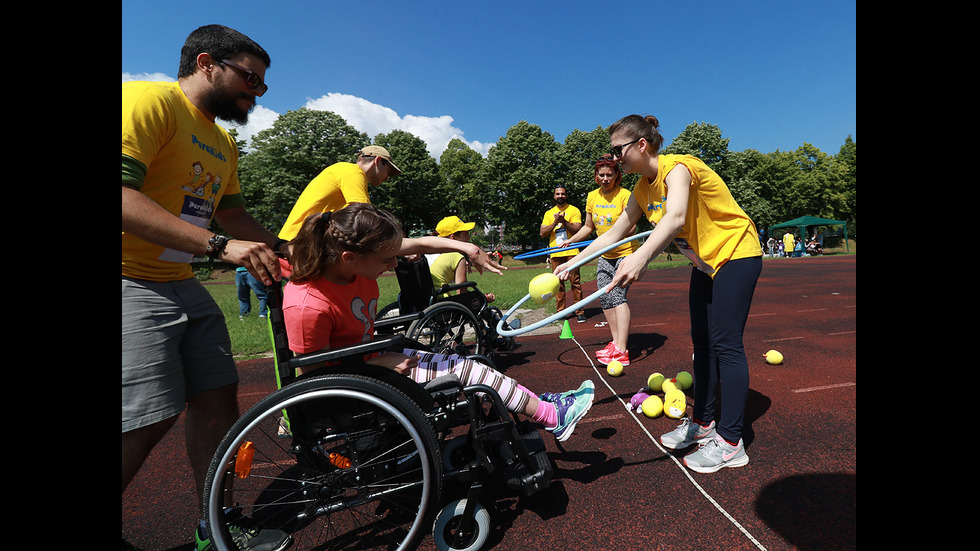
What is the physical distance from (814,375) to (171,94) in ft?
17.3

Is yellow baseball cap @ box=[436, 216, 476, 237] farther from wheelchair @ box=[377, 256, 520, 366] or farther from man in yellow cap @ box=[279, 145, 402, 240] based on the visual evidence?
man in yellow cap @ box=[279, 145, 402, 240]

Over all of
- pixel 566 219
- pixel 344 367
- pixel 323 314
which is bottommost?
pixel 344 367

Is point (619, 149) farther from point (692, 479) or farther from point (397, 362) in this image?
point (692, 479)

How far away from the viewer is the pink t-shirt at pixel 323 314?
1.84 meters

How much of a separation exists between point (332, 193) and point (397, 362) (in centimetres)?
172

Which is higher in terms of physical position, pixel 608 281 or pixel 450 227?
pixel 450 227

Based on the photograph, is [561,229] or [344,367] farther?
[561,229]

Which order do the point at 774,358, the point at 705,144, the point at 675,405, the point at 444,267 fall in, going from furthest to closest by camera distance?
the point at 705,144
the point at 444,267
the point at 774,358
the point at 675,405

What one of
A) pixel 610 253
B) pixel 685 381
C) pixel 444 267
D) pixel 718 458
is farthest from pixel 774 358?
pixel 444 267

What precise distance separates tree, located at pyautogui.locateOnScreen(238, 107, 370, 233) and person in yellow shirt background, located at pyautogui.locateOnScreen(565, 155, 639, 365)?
2914 cm

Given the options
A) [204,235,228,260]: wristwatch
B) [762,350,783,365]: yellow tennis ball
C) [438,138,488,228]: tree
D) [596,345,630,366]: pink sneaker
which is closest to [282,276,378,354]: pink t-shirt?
[204,235,228,260]: wristwatch

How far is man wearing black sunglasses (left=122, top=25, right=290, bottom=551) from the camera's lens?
1435 mm

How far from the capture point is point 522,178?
3381 cm

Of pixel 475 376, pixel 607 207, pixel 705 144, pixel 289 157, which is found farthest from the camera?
pixel 705 144
